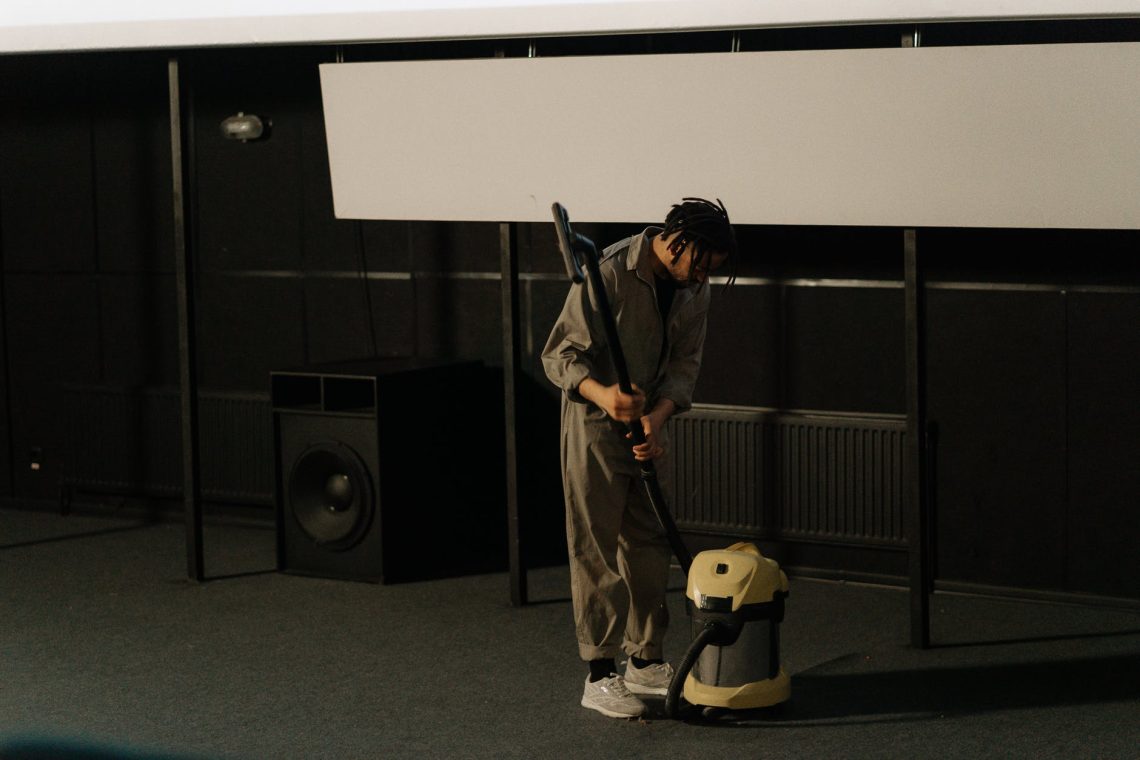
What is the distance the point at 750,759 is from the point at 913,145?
1681mm

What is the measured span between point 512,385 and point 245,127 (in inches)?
62.1

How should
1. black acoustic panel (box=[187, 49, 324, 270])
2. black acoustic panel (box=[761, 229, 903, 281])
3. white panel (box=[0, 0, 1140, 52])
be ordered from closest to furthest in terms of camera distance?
white panel (box=[0, 0, 1140, 52]) < black acoustic panel (box=[761, 229, 903, 281]) < black acoustic panel (box=[187, 49, 324, 270])

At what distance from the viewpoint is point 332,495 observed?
5.30 m

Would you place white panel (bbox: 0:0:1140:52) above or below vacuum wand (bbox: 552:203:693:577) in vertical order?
above

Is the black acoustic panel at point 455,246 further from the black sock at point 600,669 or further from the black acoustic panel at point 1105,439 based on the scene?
the black sock at point 600,669

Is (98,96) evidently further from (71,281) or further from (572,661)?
(572,661)

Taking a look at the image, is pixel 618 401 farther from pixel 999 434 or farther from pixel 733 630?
pixel 999 434

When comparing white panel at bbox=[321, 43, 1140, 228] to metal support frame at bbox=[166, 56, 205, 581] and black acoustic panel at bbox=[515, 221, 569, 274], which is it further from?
black acoustic panel at bbox=[515, 221, 569, 274]

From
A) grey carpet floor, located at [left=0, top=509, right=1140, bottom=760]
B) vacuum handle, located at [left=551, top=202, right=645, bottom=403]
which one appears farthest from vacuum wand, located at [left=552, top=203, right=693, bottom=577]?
grey carpet floor, located at [left=0, top=509, right=1140, bottom=760]

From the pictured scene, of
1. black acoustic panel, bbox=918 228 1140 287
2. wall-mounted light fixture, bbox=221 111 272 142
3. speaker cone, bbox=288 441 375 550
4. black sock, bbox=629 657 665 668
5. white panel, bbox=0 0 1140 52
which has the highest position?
white panel, bbox=0 0 1140 52

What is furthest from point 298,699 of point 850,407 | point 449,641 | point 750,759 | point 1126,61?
point 1126,61

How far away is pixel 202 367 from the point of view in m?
6.35

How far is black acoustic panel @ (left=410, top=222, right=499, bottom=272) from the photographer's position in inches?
225

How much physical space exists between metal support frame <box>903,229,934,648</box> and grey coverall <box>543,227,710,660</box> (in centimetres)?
→ 79
